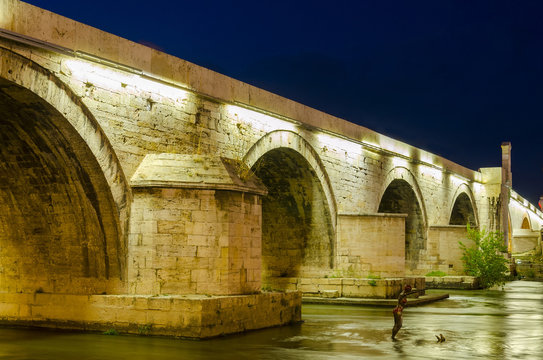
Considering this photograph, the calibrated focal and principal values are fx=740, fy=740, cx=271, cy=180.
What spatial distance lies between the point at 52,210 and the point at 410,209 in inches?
524

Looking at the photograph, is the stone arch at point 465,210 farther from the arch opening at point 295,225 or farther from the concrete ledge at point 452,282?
the arch opening at point 295,225

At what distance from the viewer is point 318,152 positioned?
49.2 feet

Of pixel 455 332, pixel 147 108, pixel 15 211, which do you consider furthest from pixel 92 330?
pixel 455 332

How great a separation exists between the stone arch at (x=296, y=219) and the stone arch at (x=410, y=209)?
4.95 m

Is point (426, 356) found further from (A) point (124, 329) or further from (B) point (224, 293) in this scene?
(A) point (124, 329)

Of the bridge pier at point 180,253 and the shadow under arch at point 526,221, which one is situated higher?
the shadow under arch at point 526,221

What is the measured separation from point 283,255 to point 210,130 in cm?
527

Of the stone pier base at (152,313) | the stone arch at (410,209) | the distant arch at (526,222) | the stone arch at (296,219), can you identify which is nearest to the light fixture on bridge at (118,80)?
the stone pier base at (152,313)

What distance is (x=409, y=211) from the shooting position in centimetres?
2120

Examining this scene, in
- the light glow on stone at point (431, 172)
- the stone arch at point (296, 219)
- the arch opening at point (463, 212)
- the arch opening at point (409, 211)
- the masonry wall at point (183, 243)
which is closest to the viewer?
the masonry wall at point (183, 243)

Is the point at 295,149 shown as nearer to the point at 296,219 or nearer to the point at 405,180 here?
the point at 296,219

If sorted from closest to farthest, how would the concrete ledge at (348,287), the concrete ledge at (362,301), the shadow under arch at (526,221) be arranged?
the concrete ledge at (362,301), the concrete ledge at (348,287), the shadow under arch at (526,221)

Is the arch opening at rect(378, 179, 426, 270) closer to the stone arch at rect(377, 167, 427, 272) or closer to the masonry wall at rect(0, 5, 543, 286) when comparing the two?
the stone arch at rect(377, 167, 427, 272)

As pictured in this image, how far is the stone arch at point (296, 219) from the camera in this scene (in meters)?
14.7
